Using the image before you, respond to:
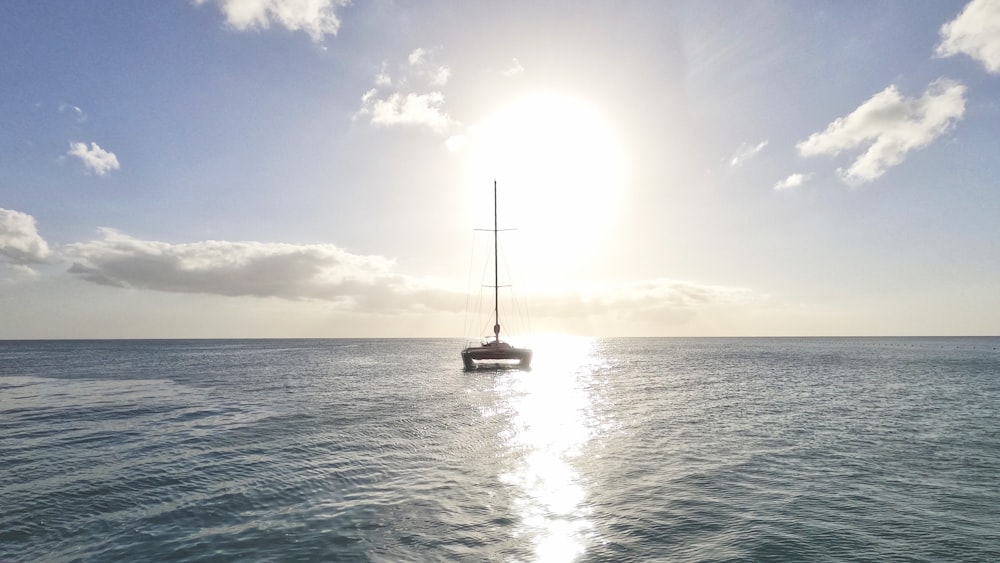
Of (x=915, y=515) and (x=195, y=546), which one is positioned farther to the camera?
(x=915, y=515)

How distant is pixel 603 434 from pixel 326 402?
2487cm

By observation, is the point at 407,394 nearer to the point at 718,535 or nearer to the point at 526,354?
the point at 526,354

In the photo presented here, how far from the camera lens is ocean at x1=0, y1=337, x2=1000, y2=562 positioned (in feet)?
43.6

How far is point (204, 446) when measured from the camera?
24844 millimetres

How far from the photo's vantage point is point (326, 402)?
41.4m

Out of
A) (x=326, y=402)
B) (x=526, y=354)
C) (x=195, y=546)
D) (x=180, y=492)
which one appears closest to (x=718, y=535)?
(x=195, y=546)

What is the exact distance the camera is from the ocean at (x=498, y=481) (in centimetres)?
1328

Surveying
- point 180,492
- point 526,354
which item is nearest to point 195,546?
point 180,492

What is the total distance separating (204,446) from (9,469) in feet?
23.6

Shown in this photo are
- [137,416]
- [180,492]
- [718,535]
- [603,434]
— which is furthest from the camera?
[137,416]

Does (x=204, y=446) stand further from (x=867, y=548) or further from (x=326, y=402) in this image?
(x=867, y=548)

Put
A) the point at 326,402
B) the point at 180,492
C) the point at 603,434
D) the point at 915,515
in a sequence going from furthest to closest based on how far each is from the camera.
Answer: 1. the point at 326,402
2. the point at 603,434
3. the point at 180,492
4. the point at 915,515

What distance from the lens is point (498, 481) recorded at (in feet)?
63.1

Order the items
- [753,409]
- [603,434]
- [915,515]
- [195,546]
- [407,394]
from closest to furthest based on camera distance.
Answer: [195,546] < [915,515] < [603,434] < [753,409] < [407,394]
